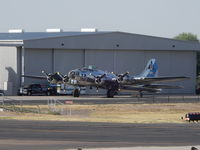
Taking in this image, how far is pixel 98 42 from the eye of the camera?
88.0 m

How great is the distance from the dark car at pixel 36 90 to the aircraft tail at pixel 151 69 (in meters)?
11.9

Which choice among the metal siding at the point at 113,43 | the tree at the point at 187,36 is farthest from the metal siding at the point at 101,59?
the tree at the point at 187,36

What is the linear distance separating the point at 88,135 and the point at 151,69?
54474 mm

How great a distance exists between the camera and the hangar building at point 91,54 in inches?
3332

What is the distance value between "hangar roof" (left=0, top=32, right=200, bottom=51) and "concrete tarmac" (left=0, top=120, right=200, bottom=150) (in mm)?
45768

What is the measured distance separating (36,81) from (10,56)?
15.8ft

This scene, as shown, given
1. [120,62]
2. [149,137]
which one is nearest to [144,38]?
[120,62]

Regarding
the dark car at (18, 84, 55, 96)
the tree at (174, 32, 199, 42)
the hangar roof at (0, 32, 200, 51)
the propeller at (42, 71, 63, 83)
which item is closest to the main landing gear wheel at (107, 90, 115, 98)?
the propeller at (42, 71, 63, 83)

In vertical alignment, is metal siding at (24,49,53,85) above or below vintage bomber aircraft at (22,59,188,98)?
above

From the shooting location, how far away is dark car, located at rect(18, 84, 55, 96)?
82188 millimetres

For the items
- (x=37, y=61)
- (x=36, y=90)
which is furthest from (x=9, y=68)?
(x=36, y=90)

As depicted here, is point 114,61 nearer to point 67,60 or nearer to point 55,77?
point 67,60

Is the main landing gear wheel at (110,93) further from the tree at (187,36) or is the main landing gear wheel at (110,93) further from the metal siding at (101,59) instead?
the tree at (187,36)

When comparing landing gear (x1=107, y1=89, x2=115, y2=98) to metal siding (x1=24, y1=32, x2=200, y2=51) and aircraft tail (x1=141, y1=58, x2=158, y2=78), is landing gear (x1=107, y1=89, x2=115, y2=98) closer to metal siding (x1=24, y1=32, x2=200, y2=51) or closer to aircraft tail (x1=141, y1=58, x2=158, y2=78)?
aircraft tail (x1=141, y1=58, x2=158, y2=78)
